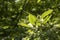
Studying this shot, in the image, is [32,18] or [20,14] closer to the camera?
[32,18]

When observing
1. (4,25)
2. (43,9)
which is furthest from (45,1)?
(4,25)

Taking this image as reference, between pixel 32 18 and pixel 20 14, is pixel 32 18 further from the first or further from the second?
pixel 20 14

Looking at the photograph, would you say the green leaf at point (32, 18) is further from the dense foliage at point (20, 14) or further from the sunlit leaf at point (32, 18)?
the dense foliage at point (20, 14)

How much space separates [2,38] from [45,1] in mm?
360

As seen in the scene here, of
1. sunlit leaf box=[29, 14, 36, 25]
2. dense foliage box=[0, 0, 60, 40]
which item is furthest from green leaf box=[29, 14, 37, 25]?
dense foliage box=[0, 0, 60, 40]

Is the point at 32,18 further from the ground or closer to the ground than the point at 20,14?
closer to the ground

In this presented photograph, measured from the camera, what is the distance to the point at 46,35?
858 mm

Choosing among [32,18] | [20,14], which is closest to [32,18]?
[32,18]

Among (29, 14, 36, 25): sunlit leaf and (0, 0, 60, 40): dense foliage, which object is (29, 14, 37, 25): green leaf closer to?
(29, 14, 36, 25): sunlit leaf

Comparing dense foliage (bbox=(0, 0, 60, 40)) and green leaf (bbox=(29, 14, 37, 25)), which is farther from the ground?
dense foliage (bbox=(0, 0, 60, 40))

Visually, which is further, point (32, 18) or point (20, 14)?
point (20, 14)

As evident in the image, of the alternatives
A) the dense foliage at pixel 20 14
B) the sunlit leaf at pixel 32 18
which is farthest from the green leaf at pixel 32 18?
the dense foliage at pixel 20 14

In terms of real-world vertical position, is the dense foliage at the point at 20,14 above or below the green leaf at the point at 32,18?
above

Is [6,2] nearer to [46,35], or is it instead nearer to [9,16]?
[9,16]
